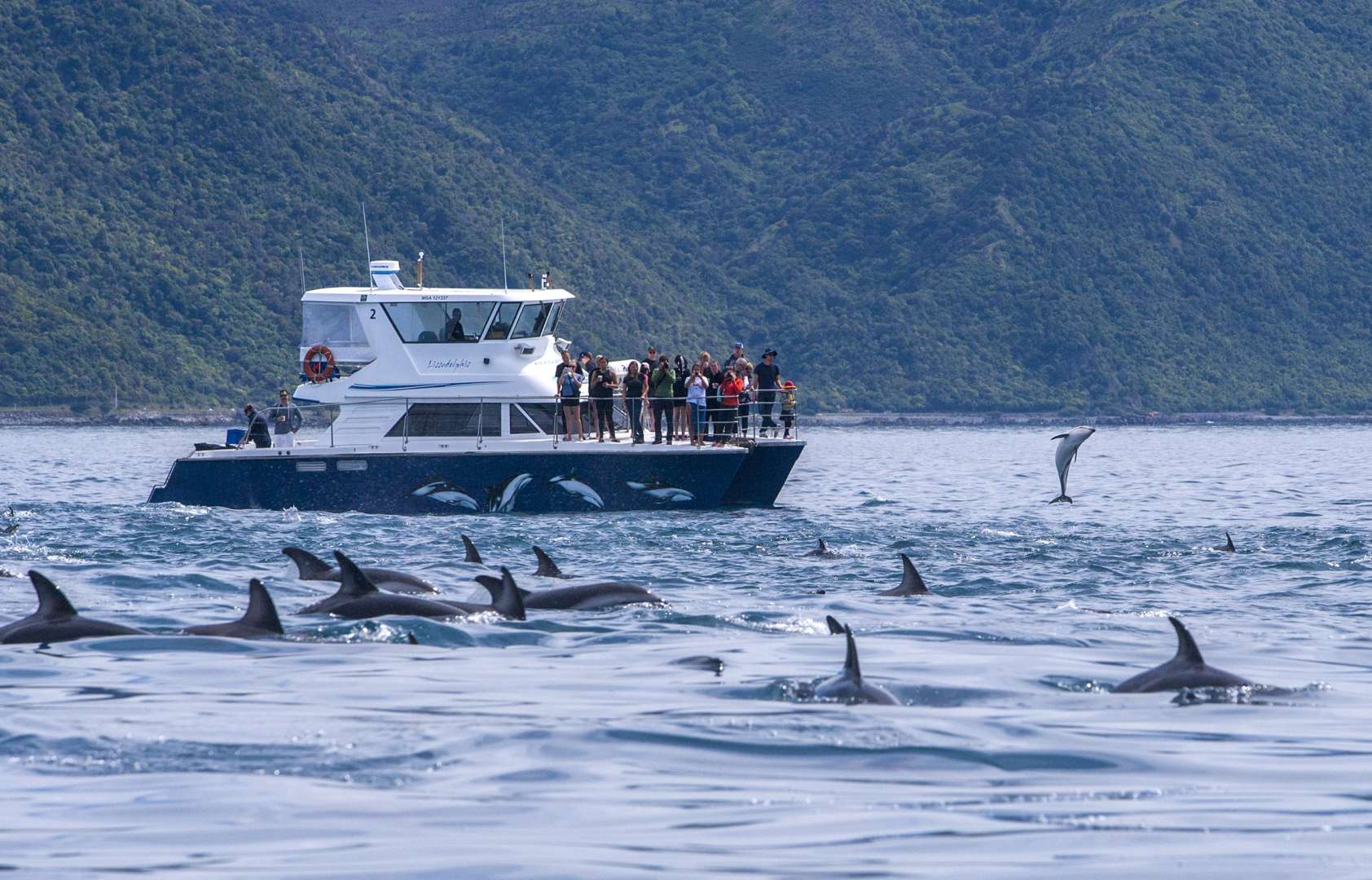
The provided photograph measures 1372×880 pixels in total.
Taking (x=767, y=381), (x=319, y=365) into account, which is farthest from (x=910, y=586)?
(x=319, y=365)

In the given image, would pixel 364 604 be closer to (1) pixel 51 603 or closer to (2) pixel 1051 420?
(1) pixel 51 603

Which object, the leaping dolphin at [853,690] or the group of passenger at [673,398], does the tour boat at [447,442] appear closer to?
the group of passenger at [673,398]

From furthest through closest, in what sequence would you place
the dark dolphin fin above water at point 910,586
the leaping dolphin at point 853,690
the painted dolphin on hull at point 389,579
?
the dark dolphin fin above water at point 910,586, the painted dolphin on hull at point 389,579, the leaping dolphin at point 853,690

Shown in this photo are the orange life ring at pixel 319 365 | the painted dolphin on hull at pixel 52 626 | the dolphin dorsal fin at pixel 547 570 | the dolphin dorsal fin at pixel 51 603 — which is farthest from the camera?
the orange life ring at pixel 319 365

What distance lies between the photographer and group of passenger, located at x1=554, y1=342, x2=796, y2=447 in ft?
103

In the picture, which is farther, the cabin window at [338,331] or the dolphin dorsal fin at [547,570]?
the cabin window at [338,331]

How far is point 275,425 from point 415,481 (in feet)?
8.72

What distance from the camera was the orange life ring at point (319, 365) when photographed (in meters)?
32.2

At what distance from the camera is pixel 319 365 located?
1270 inches

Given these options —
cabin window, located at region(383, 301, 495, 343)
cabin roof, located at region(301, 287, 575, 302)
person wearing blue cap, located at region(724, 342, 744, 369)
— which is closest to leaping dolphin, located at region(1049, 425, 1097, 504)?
person wearing blue cap, located at region(724, 342, 744, 369)

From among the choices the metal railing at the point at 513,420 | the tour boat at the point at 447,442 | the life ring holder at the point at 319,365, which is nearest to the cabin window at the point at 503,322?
the tour boat at the point at 447,442

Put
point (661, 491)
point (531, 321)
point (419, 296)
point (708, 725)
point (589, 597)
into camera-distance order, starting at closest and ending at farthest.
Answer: point (708, 725) → point (589, 597) → point (661, 491) → point (419, 296) → point (531, 321)

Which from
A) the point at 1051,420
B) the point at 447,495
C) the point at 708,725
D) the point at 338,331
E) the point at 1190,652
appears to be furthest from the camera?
the point at 1051,420

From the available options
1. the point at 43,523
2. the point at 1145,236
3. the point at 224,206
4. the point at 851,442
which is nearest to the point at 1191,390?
the point at 1145,236
